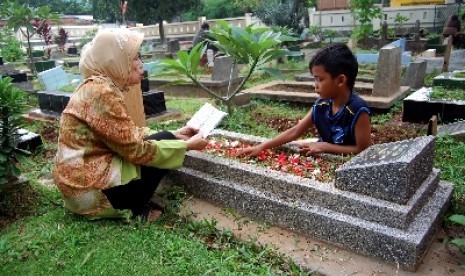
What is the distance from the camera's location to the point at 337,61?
2.71 m

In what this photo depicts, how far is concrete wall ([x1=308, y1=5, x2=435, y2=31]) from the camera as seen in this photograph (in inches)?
A: 765

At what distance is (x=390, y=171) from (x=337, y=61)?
37.1 inches

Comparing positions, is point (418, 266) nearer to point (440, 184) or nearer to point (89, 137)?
point (440, 184)

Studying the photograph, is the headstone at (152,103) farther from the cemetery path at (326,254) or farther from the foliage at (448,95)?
the foliage at (448,95)

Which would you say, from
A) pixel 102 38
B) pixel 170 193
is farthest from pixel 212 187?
pixel 102 38

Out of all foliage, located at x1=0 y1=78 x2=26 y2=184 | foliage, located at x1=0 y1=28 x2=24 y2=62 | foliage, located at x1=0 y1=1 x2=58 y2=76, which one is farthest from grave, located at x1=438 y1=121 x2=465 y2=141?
foliage, located at x1=0 y1=28 x2=24 y2=62

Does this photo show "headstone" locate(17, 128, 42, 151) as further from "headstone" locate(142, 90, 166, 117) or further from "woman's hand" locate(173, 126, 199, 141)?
"woman's hand" locate(173, 126, 199, 141)

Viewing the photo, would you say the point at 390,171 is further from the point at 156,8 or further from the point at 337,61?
→ the point at 156,8

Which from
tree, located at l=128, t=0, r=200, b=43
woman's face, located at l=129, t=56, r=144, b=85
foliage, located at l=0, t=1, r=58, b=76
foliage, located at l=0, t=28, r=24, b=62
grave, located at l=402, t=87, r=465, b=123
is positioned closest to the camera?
woman's face, located at l=129, t=56, r=144, b=85

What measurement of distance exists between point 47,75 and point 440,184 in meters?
7.97

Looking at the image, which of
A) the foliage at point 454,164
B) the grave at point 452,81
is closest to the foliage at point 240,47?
the foliage at point 454,164

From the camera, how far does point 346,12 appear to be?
21.5 meters

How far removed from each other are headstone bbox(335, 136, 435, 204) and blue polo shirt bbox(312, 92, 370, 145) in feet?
1.33

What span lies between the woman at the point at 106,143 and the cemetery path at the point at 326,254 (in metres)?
0.54
